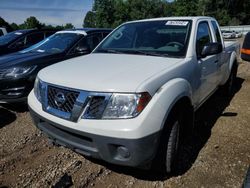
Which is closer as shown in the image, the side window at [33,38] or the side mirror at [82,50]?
the side mirror at [82,50]

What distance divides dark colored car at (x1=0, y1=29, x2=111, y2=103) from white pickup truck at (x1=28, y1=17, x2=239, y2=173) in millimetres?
1770

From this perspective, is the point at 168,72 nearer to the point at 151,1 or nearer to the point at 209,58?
the point at 209,58

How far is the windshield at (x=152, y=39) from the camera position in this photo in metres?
3.50

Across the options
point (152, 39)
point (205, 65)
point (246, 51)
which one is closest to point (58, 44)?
point (152, 39)

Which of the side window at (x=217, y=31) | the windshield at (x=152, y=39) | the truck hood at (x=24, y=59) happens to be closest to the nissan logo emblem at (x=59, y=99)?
the windshield at (x=152, y=39)

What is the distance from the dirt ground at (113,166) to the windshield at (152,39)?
139 cm

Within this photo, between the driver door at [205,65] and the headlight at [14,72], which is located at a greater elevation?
the driver door at [205,65]

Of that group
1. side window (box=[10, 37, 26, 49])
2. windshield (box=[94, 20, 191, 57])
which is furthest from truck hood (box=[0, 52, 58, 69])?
side window (box=[10, 37, 26, 49])

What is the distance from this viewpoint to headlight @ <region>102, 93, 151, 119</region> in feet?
7.80

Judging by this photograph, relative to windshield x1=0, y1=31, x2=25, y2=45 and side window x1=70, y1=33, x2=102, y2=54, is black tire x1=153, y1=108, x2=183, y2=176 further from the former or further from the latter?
windshield x1=0, y1=31, x2=25, y2=45

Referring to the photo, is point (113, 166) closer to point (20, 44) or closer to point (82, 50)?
point (82, 50)

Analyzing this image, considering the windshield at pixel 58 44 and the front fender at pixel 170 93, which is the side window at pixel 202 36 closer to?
the front fender at pixel 170 93

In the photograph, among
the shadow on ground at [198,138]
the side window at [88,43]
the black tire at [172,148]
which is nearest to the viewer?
the black tire at [172,148]

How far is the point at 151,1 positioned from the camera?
2859 inches
